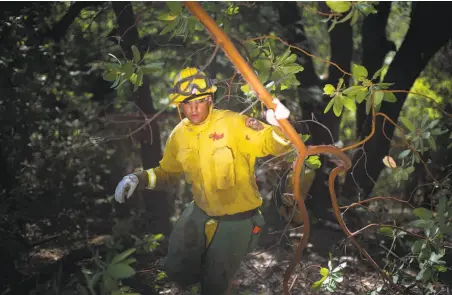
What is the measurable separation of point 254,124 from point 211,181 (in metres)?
0.42

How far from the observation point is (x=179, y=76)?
2.31 m

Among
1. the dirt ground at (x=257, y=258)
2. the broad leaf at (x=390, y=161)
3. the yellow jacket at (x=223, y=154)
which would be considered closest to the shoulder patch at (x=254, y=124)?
the yellow jacket at (x=223, y=154)

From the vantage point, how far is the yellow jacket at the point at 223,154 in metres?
2.35

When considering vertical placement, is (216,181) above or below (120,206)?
above

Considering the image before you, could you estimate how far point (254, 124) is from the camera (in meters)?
2.35

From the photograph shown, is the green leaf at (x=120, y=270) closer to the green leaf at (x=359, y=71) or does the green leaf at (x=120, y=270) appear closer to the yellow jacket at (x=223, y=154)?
the yellow jacket at (x=223, y=154)

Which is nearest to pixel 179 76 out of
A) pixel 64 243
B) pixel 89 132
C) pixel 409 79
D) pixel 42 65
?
pixel 42 65

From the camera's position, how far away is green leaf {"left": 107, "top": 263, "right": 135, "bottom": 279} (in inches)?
62.5

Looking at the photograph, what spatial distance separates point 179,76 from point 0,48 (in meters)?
2.25

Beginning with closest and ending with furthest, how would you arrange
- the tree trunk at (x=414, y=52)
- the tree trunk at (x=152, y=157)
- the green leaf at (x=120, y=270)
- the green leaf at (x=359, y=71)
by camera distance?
the green leaf at (x=120, y=270) → the green leaf at (x=359, y=71) → the tree trunk at (x=414, y=52) → the tree trunk at (x=152, y=157)

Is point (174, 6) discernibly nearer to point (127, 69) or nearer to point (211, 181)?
point (127, 69)

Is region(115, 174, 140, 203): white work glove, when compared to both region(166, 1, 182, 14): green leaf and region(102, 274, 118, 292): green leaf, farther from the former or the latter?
region(166, 1, 182, 14): green leaf

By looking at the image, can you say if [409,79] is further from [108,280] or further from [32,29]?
[108,280]

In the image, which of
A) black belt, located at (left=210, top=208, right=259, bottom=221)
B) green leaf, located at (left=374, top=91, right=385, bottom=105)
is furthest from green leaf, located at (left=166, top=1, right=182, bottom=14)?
black belt, located at (left=210, top=208, right=259, bottom=221)
